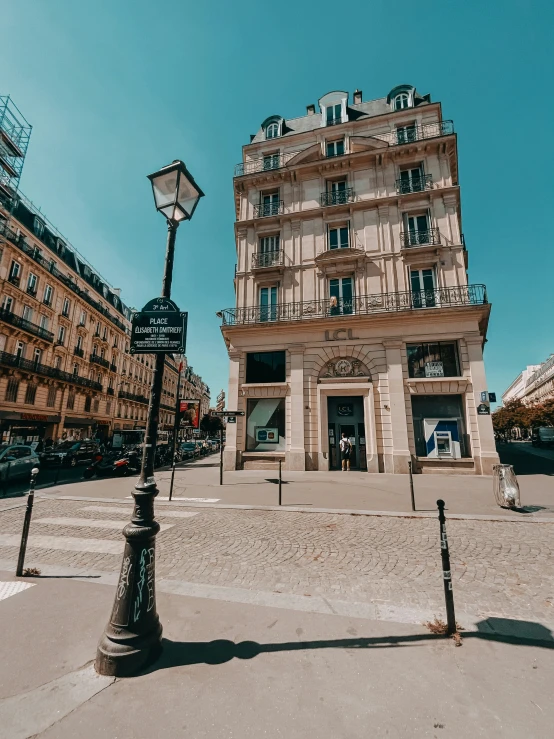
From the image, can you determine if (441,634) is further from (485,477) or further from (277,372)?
(277,372)

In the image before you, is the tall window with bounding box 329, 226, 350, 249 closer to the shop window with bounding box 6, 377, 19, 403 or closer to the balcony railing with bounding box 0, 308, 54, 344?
the balcony railing with bounding box 0, 308, 54, 344

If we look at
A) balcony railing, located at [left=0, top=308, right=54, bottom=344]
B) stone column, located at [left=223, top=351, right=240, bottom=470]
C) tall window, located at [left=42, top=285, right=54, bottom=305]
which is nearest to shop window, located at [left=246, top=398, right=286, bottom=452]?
stone column, located at [left=223, top=351, right=240, bottom=470]

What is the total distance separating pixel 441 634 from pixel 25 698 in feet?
11.4

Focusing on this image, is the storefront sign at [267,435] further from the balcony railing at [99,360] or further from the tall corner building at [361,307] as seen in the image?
the balcony railing at [99,360]

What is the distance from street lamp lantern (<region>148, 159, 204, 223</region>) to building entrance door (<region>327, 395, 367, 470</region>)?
13.9 m

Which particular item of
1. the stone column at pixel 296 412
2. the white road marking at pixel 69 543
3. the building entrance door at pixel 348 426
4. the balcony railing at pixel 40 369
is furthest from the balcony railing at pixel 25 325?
the building entrance door at pixel 348 426

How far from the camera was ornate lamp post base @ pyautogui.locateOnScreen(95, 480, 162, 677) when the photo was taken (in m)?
2.59

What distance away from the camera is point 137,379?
167ft

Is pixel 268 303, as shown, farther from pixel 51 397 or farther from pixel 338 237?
pixel 51 397

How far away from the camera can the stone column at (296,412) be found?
1568 centimetres

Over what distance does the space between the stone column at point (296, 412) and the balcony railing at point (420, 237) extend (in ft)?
26.6

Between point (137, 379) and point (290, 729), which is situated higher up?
point (137, 379)

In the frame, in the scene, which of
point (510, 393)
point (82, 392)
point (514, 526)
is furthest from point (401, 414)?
point (510, 393)

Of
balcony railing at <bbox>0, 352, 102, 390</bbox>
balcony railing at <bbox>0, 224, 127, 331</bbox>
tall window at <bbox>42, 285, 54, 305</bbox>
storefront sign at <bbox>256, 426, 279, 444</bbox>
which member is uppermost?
balcony railing at <bbox>0, 224, 127, 331</bbox>
